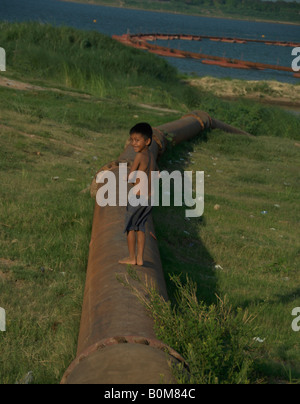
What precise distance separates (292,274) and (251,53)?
7402 cm

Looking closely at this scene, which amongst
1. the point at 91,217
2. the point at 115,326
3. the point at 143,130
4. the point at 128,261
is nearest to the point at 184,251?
the point at 91,217

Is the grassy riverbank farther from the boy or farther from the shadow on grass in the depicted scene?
the boy

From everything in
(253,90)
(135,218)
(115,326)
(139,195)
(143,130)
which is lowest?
(253,90)

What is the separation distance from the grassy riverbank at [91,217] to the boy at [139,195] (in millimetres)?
746

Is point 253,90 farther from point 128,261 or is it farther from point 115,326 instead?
point 115,326

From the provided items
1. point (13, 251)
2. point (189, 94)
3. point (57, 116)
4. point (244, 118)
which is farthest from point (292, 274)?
point (189, 94)

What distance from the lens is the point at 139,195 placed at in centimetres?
477

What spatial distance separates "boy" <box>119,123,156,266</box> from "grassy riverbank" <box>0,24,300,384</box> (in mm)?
746

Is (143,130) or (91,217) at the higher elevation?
(143,130)

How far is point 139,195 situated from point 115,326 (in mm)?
1462

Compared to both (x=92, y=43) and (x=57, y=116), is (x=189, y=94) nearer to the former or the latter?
(x=92, y=43)

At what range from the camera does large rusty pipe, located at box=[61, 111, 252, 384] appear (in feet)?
9.97

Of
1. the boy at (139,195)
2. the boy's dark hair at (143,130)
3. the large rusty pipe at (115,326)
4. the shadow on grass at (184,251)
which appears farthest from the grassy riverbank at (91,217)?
the boy's dark hair at (143,130)

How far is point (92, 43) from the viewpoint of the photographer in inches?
909
